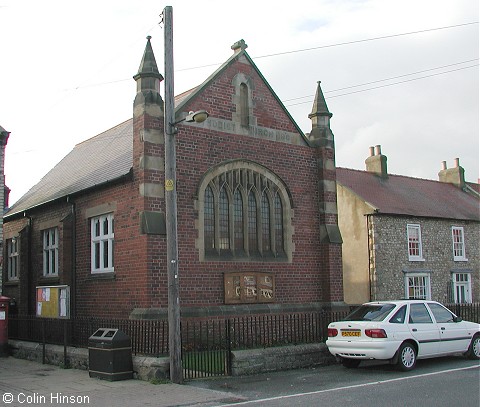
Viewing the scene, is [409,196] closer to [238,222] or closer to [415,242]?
[415,242]

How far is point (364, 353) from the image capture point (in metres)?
13.6

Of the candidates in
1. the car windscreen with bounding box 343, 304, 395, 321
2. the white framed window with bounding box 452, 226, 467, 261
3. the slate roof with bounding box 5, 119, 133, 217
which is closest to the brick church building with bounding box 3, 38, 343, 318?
the slate roof with bounding box 5, 119, 133, 217

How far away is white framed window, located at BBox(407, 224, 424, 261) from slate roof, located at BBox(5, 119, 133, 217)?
15.8 m

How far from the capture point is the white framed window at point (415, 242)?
3137 cm

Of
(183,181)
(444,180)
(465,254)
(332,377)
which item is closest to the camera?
(332,377)

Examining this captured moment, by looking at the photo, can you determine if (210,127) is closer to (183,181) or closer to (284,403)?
(183,181)

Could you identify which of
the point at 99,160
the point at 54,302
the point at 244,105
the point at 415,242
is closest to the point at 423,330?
the point at 244,105

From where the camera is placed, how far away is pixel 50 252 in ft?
69.5

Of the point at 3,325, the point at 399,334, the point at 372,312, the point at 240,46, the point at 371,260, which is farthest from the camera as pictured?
the point at 371,260

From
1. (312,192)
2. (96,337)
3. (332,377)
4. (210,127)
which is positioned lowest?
(332,377)

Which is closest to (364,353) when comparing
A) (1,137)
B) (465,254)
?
(1,137)

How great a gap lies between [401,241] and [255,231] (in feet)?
48.9

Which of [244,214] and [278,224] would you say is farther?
[278,224]

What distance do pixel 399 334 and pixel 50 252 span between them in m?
12.7
